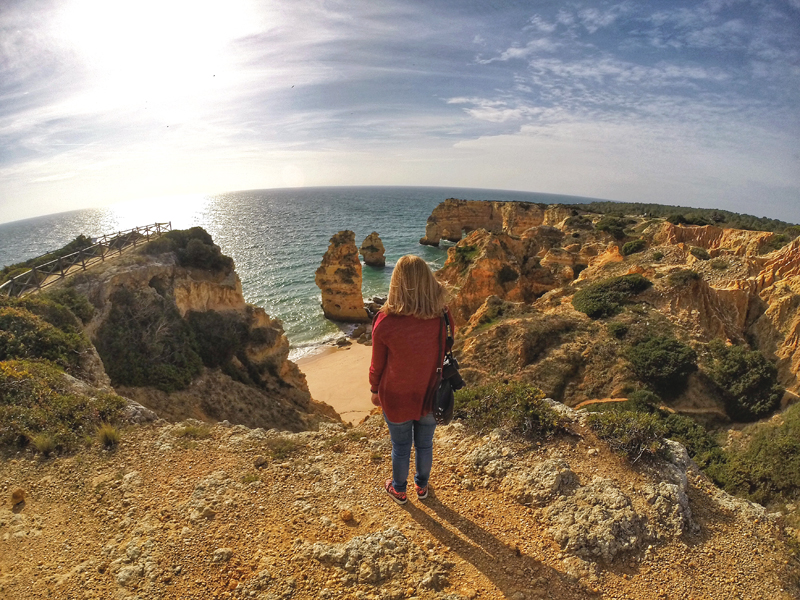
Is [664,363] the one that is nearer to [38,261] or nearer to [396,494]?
[396,494]

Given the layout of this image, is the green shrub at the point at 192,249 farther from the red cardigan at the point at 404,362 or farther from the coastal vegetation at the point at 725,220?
the coastal vegetation at the point at 725,220

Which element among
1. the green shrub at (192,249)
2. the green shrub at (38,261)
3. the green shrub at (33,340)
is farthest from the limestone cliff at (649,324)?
the green shrub at (38,261)

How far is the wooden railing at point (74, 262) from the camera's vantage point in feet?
40.1

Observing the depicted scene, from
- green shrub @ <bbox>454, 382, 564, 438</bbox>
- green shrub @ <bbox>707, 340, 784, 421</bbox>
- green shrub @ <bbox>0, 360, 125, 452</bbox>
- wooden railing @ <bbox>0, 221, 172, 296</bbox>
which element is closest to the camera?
green shrub @ <bbox>0, 360, 125, 452</bbox>

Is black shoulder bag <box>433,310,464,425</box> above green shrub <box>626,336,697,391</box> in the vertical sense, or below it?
above

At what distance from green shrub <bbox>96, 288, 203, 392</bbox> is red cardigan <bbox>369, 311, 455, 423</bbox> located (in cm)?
1114

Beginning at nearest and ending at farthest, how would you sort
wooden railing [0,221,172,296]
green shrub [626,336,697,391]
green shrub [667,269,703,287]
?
wooden railing [0,221,172,296] < green shrub [626,336,697,391] < green shrub [667,269,703,287]

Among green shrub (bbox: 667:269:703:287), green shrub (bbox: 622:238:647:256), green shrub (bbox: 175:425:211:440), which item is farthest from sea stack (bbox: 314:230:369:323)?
green shrub (bbox: 175:425:211:440)

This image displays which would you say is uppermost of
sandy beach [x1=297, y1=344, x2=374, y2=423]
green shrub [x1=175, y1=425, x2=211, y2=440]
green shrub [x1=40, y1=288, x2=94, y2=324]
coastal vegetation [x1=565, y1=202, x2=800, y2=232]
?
coastal vegetation [x1=565, y1=202, x2=800, y2=232]

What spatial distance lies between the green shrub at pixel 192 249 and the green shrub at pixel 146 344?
3596mm

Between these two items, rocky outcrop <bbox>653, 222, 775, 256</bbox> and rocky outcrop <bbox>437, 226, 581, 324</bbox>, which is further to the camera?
rocky outcrop <bbox>653, 222, 775, 256</bbox>

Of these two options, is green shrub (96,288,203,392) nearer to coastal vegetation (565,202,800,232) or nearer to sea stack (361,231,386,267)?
coastal vegetation (565,202,800,232)

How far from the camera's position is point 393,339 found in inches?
148

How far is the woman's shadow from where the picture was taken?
12.7 ft
